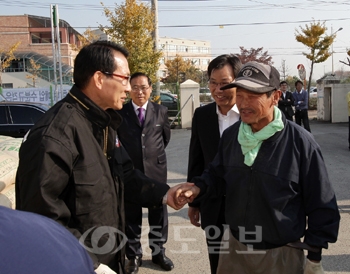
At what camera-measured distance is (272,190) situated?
2.15 m

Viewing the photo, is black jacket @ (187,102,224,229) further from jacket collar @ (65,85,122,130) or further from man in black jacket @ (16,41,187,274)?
jacket collar @ (65,85,122,130)

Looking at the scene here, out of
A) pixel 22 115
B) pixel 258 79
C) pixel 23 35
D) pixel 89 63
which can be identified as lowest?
pixel 22 115

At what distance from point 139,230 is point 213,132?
5.56ft

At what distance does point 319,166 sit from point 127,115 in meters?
2.64

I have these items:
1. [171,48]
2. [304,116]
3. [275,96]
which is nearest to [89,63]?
[275,96]

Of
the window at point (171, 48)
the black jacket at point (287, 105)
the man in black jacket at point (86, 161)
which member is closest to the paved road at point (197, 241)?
the man in black jacket at point (86, 161)

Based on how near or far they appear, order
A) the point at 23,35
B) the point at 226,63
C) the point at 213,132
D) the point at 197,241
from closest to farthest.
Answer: the point at 226,63
the point at 213,132
the point at 197,241
the point at 23,35

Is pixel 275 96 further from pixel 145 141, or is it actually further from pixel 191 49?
pixel 191 49

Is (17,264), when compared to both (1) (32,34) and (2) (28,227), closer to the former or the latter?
(2) (28,227)

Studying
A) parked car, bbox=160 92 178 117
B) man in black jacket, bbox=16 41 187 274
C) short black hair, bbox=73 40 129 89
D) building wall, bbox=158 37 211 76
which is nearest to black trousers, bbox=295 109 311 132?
parked car, bbox=160 92 178 117

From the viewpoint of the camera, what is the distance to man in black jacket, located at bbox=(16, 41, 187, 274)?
182 centimetres

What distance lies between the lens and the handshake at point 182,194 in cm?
257

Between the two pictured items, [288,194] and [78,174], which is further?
[288,194]

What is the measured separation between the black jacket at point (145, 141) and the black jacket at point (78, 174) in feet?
6.24
